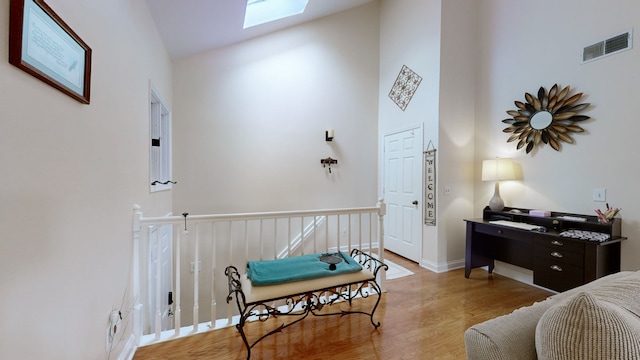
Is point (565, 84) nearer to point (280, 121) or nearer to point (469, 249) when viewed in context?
point (469, 249)

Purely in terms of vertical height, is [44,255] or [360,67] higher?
[360,67]

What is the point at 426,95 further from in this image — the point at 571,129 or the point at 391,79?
the point at 571,129

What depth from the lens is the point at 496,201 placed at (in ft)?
10.1

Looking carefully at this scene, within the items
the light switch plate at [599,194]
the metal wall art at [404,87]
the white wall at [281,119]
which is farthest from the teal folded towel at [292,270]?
the metal wall art at [404,87]

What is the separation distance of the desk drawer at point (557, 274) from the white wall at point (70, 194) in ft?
11.3

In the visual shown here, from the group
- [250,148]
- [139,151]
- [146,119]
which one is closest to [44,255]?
[139,151]

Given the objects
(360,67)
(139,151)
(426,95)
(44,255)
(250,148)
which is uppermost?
(360,67)

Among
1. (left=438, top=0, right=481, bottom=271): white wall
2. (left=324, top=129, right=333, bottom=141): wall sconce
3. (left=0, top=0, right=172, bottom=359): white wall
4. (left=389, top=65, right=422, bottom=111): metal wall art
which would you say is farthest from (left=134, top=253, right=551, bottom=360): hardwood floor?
(left=389, top=65, right=422, bottom=111): metal wall art

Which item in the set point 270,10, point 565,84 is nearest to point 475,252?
point 565,84

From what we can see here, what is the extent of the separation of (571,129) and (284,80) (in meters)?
3.52

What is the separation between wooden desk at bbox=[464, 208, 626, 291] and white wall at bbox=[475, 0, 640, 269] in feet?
0.66

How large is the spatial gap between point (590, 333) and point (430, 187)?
2.95 meters

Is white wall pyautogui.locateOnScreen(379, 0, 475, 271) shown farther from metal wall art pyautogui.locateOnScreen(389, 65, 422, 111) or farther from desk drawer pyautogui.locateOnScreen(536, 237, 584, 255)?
desk drawer pyautogui.locateOnScreen(536, 237, 584, 255)

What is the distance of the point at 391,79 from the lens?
4.18m
